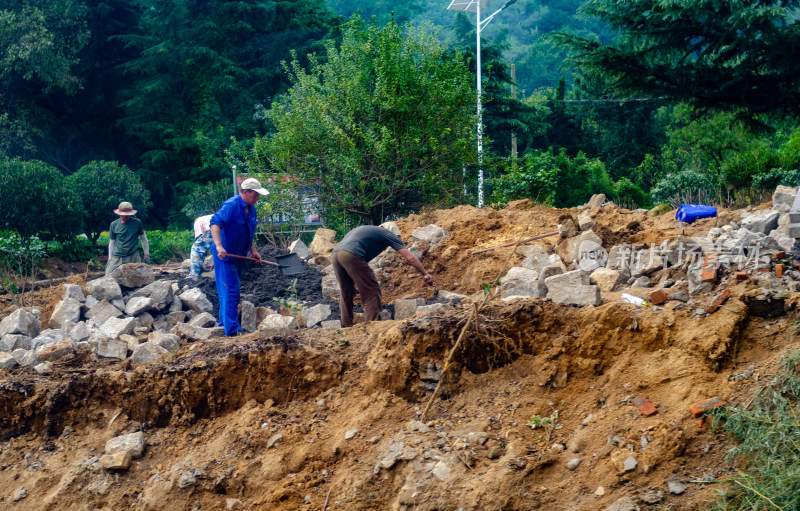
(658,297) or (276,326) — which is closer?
(658,297)

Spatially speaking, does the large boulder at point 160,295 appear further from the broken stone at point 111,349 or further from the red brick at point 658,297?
the red brick at point 658,297

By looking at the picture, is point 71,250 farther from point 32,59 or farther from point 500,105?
point 500,105

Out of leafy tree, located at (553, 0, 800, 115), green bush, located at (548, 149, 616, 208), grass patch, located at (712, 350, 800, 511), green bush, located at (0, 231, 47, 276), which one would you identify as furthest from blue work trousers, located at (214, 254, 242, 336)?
green bush, located at (548, 149, 616, 208)

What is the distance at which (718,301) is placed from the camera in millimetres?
4777

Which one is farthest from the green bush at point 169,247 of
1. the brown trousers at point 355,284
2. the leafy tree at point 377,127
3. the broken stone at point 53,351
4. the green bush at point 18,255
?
the brown trousers at point 355,284

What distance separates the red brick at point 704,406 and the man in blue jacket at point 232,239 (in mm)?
4618

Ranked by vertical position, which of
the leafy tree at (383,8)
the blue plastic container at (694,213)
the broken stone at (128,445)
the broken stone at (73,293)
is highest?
the leafy tree at (383,8)

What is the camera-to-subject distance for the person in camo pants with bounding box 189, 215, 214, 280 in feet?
31.3

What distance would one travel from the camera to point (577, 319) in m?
→ 5.12

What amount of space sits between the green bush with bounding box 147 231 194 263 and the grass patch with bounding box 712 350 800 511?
12.9 meters

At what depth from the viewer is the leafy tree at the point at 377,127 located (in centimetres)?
1221

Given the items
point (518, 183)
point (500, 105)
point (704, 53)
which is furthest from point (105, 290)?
point (500, 105)

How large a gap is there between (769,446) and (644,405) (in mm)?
767

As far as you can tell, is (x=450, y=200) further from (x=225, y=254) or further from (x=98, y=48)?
(x=98, y=48)
